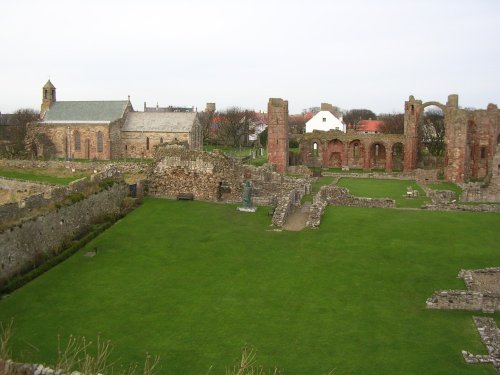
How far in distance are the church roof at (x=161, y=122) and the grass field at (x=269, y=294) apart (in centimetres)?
3447

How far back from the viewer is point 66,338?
46.5 ft

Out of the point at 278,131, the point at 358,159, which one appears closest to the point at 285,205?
the point at 278,131

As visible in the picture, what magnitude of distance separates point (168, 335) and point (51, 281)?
6.38m

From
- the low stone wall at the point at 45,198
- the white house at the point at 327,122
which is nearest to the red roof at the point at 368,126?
the white house at the point at 327,122

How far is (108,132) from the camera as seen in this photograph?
196 ft

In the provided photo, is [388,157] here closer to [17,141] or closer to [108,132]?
[108,132]

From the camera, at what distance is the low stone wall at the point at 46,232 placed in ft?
60.8

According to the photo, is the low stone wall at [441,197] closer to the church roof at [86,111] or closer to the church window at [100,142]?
the church window at [100,142]

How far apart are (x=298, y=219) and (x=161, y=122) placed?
3698 centimetres

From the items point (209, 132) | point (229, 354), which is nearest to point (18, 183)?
point (229, 354)

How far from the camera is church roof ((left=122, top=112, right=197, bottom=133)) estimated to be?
5975 cm

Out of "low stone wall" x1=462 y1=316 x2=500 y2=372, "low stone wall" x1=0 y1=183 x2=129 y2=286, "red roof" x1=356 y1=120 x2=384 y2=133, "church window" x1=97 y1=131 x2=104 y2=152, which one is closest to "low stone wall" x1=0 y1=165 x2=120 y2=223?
"low stone wall" x1=0 y1=183 x2=129 y2=286

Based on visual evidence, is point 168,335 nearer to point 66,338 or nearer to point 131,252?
point 66,338

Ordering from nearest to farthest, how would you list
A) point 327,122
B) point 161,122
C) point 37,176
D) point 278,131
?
point 37,176, point 278,131, point 161,122, point 327,122
